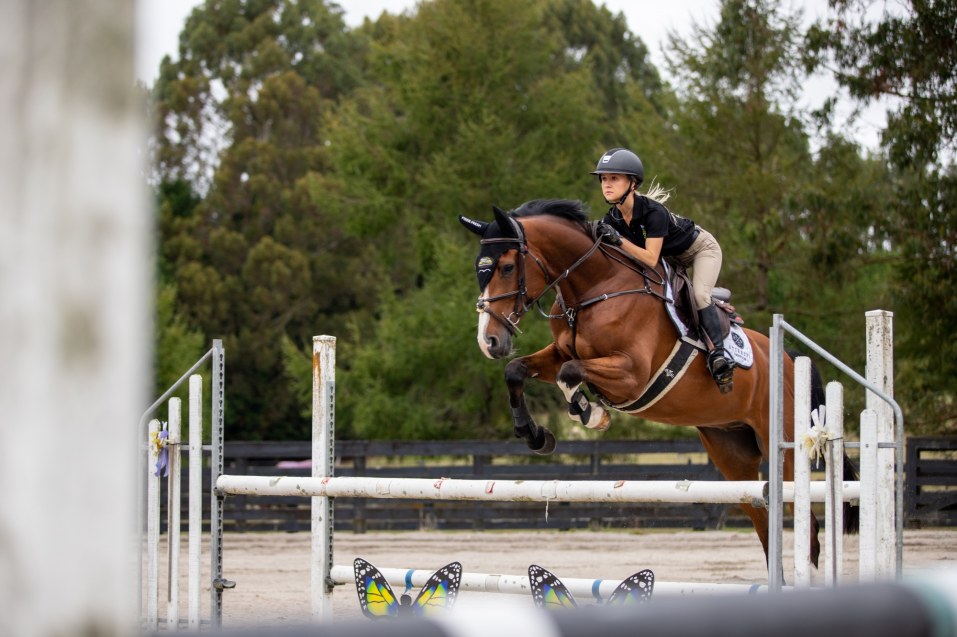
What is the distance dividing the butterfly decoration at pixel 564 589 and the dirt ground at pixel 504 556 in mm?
2259

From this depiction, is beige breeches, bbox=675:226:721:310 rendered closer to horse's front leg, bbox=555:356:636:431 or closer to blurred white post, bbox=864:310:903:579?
horse's front leg, bbox=555:356:636:431

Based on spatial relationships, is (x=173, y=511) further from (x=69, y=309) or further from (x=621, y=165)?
(x=69, y=309)

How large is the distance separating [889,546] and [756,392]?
1406 millimetres

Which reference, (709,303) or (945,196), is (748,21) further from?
(709,303)

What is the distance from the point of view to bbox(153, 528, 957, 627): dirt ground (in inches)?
306

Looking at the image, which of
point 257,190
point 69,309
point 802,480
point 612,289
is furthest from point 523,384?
point 257,190

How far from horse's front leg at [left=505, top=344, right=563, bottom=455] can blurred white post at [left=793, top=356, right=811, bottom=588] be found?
1.20 meters

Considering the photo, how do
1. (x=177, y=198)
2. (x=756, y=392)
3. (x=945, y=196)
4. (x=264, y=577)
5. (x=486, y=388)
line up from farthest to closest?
(x=177, y=198), (x=486, y=388), (x=945, y=196), (x=264, y=577), (x=756, y=392)

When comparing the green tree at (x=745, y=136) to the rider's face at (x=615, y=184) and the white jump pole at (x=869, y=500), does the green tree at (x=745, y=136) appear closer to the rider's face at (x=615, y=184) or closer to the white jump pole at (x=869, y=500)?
the rider's face at (x=615, y=184)

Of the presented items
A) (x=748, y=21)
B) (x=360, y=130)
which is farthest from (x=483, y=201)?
(x=748, y=21)

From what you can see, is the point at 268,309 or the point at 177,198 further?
the point at 177,198

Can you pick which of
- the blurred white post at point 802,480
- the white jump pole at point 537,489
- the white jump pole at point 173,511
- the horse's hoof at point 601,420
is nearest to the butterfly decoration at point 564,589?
the white jump pole at point 537,489

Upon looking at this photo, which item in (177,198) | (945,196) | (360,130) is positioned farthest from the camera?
(177,198)

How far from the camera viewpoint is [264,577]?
8898mm
